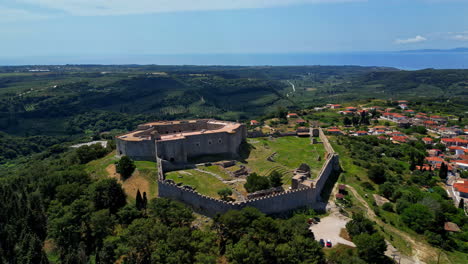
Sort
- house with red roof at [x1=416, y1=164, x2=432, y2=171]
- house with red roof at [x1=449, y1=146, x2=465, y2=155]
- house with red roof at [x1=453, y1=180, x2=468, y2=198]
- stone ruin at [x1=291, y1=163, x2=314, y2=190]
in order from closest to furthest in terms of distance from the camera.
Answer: stone ruin at [x1=291, y1=163, x2=314, y2=190]
house with red roof at [x1=453, y1=180, x2=468, y2=198]
house with red roof at [x1=416, y1=164, x2=432, y2=171]
house with red roof at [x1=449, y1=146, x2=465, y2=155]

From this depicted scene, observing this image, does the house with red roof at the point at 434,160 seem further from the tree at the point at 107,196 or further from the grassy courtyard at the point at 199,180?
the tree at the point at 107,196

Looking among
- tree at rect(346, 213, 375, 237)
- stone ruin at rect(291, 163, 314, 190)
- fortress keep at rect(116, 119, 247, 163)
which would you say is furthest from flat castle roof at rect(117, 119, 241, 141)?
tree at rect(346, 213, 375, 237)

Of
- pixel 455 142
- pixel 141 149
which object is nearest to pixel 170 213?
pixel 141 149

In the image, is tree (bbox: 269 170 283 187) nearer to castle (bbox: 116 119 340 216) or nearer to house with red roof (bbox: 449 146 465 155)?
castle (bbox: 116 119 340 216)

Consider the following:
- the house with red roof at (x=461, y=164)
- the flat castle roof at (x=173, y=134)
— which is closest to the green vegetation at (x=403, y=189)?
the house with red roof at (x=461, y=164)

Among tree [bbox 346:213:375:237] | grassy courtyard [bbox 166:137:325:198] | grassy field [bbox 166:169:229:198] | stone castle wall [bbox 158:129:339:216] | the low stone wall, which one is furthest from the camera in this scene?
grassy courtyard [bbox 166:137:325:198]

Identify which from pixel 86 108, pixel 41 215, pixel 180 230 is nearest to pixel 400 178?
pixel 180 230
